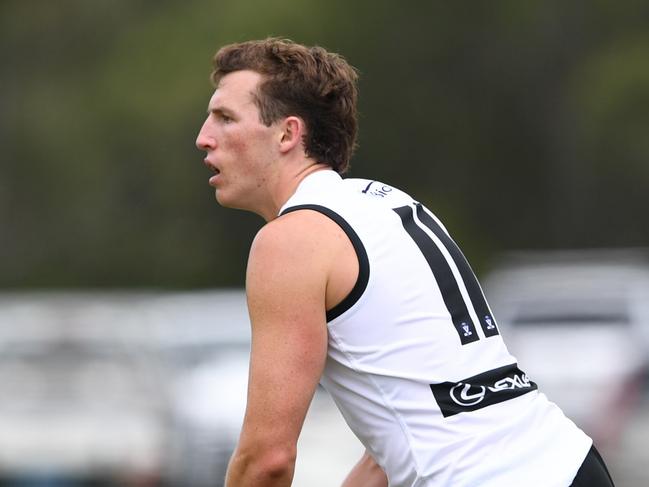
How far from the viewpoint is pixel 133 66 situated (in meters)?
35.7

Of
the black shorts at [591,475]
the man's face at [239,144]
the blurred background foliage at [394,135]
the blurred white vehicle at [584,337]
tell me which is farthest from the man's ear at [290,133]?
the blurred background foliage at [394,135]

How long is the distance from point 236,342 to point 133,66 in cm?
2098

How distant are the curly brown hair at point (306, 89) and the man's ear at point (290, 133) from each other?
0.02 meters

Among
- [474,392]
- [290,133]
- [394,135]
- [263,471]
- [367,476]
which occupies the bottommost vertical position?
[394,135]

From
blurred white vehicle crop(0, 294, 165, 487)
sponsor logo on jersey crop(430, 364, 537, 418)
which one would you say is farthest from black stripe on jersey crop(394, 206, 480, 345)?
blurred white vehicle crop(0, 294, 165, 487)

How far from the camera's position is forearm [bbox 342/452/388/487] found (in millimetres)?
4566

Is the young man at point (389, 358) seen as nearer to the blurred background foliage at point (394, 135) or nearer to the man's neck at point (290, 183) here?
the man's neck at point (290, 183)

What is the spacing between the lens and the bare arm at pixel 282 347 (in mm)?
3840

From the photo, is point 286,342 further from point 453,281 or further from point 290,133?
point 290,133

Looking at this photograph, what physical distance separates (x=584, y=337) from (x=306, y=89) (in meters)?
11.9

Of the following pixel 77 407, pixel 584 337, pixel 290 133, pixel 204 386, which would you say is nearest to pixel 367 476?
pixel 290 133

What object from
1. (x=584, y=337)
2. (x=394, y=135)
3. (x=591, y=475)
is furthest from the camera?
(x=394, y=135)

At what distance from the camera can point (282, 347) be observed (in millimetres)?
3842

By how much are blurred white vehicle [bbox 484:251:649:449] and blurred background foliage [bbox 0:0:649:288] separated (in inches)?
508
